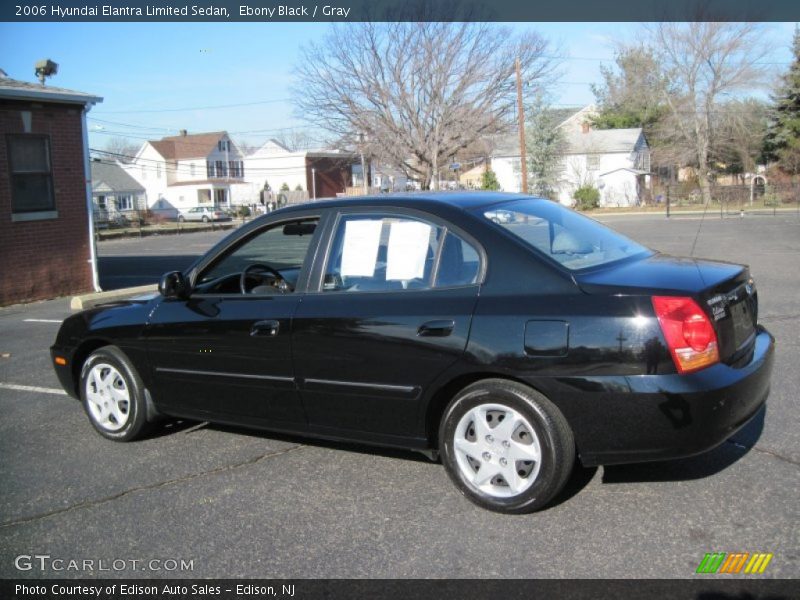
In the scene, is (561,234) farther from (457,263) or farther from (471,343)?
(471,343)

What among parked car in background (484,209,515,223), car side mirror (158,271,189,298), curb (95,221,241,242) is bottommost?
car side mirror (158,271,189,298)

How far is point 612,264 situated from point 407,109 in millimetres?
41971

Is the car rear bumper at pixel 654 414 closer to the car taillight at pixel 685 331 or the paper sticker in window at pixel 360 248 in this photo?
the car taillight at pixel 685 331

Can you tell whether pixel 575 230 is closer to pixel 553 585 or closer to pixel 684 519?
pixel 684 519

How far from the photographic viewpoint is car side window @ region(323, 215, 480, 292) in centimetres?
405

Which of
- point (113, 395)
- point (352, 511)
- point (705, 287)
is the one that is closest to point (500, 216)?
point (705, 287)

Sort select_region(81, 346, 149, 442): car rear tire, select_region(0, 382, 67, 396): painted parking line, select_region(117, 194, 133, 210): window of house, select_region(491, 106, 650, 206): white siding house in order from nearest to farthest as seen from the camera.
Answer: select_region(81, 346, 149, 442): car rear tire → select_region(0, 382, 67, 396): painted parking line → select_region(491, 106, 650, 206): white siding house → select_region(117, 194, 133, 210): window of house

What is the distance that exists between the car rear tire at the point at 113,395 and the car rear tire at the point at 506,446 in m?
2.33

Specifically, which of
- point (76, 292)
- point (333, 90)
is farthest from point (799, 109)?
point (76, 292)

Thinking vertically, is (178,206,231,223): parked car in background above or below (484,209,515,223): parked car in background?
above

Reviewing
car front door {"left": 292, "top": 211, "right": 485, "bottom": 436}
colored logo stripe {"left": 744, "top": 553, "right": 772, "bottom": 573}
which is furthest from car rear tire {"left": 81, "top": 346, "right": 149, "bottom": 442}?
colored logo stripe {"left": 744, "top": 553, "right": 772, "bottom": 573}

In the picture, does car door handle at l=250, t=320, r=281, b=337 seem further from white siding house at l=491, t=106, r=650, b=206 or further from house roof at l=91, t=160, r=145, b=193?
house roof at l=91, t=160, r=145, b=193

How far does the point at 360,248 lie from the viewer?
4.40m

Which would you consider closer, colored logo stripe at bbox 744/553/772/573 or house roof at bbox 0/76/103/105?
colored logo stripe at bbox 744/553/772/573
